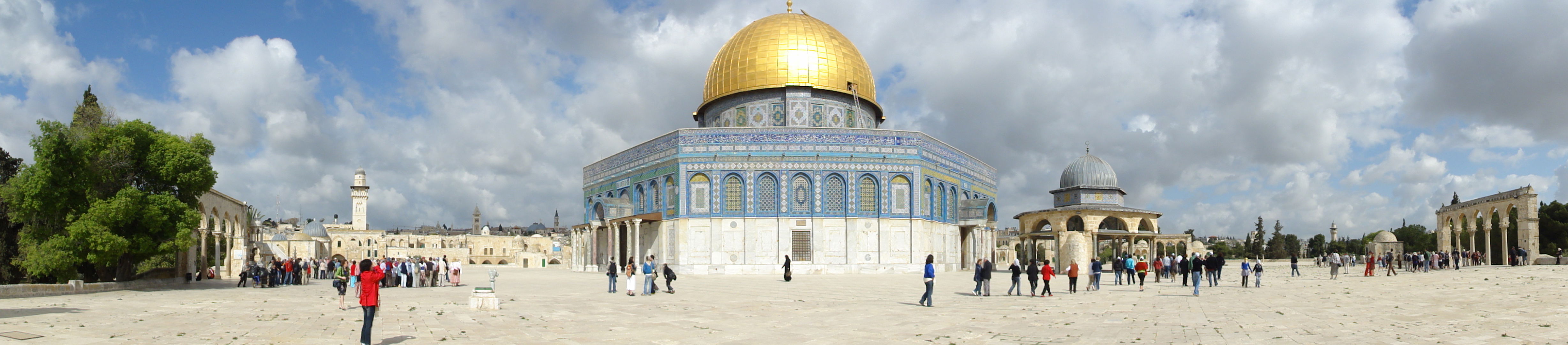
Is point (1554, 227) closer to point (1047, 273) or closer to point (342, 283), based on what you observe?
point (1047, 273)

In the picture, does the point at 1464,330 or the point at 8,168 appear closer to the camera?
the point at 1464,330

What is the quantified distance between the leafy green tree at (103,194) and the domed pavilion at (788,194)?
16.0 m

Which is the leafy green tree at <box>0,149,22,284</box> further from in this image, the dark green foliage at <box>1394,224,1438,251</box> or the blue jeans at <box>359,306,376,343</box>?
the dark green foliage at <box>1394,224,1438,251</box>

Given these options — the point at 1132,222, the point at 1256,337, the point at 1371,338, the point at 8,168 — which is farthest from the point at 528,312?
the point at 1132,222

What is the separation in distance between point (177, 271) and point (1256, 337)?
29781mm

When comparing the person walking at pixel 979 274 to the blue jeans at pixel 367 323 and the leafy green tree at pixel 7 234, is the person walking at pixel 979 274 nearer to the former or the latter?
the blue jeans at pixel 367 323

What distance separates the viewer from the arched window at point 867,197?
3756cm

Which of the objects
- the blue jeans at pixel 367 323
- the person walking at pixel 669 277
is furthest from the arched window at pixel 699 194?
the blue jeans at pixel 367 323

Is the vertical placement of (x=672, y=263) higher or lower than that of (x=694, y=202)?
lower

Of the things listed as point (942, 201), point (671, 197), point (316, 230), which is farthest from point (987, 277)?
point (316, 230)

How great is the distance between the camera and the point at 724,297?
20.0m

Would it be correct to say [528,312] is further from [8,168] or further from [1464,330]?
[8,168]

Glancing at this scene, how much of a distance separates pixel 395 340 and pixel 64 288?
1375 cm

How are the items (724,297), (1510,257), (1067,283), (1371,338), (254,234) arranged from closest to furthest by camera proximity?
1. (1371,338)
2. (724,297)
3. (1067,283)
4. (1510,257)
5. (254,234)
